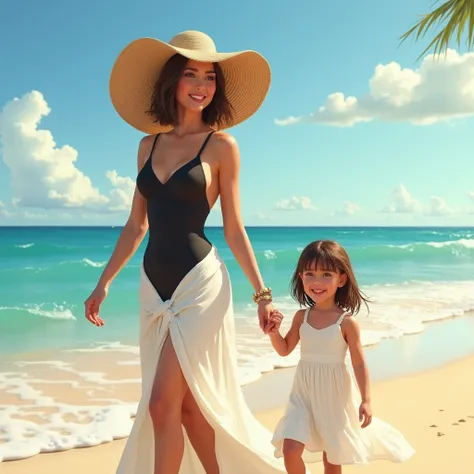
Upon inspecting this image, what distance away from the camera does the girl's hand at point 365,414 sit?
2.79 metres

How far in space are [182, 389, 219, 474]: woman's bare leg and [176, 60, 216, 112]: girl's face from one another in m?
1.33

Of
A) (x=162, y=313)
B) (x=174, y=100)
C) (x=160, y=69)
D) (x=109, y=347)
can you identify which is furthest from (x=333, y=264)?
(x=109, y=347)

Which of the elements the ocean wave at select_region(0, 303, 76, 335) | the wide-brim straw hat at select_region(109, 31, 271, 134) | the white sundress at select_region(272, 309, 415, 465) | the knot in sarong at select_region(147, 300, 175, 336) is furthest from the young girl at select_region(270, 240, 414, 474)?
the ocean wave at select_region(0, 303, 76, 335)

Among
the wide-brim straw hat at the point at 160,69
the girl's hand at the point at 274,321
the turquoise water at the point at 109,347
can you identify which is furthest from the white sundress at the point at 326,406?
the turquoise water at the point at 109,347

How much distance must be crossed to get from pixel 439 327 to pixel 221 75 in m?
7.32

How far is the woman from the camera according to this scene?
2.72 m

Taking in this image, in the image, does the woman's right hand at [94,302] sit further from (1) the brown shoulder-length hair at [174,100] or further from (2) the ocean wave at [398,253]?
(2) the ocean wave at [398,253]

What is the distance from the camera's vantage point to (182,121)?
10.0 ft

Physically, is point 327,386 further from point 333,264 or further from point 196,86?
point 196,86

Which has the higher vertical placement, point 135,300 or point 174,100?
point 174,100

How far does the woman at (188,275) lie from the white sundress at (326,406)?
0.89 feet

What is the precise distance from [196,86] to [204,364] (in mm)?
1255

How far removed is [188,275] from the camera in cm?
275

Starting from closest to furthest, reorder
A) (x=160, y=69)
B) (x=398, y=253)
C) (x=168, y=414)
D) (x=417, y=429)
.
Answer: (x=168, y=414)
(x=160, y=69)
(x=417, y=429)
(x=398, y=253)
